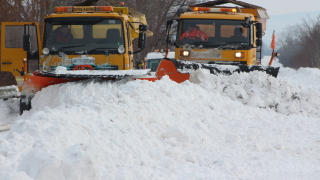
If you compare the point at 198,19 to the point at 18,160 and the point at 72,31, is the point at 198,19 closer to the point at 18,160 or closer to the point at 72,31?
the point at 72,31

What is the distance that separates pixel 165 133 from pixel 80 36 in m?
4.58

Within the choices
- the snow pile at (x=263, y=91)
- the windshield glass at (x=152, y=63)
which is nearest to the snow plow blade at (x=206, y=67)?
the snow pile at (x=263, y=91)

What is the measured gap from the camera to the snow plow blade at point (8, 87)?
9141 millimetres

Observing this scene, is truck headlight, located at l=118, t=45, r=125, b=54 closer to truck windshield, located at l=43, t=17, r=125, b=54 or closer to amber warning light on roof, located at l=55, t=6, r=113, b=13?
truck windshield, located at l=43, t=17, r=125, b=54

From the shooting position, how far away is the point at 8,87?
30.5ft

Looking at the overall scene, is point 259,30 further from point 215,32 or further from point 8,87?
point 8,87

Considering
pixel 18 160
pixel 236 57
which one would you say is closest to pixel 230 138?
pixel 18 160

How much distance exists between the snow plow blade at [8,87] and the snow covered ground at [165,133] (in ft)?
0.86

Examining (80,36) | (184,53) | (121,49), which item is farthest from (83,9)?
(184,53)

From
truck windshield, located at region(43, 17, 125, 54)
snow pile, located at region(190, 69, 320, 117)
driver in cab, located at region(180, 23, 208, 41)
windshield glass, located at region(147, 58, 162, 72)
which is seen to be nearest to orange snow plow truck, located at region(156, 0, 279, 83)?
driver in cab, located at region(180, 23, 208, 41)

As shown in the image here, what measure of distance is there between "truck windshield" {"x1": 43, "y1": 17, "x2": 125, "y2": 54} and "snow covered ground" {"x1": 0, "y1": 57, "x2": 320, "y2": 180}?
160cm

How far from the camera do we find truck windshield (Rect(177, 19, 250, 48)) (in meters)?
11.9

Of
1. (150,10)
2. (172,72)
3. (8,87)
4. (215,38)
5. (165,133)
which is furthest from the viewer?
(150,10)

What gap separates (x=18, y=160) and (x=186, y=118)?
11.5 ft
